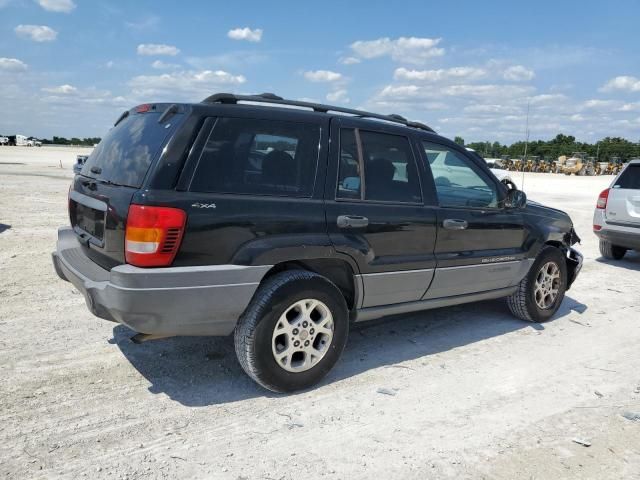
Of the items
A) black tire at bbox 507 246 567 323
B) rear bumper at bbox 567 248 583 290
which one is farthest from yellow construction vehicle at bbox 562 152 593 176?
black tire at bbox 507 246 567 323

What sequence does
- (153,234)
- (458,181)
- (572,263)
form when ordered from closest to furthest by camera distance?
(153,234), (458,181), (572,263)

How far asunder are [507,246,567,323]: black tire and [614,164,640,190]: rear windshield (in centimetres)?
367

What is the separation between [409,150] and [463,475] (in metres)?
2.46

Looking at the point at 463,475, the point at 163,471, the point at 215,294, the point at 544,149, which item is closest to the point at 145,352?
the point at 215,294

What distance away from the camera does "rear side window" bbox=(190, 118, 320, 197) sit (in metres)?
3.22

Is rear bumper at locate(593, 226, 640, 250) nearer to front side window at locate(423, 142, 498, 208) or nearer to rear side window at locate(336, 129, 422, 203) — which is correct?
front side window at locate(423, 142, 498, 208)

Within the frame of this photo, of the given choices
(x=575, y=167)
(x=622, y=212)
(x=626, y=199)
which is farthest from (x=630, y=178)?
(x=575, y=167)

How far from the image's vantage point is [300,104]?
3.85 metres

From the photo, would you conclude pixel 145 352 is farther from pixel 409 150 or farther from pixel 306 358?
pixel 409 150

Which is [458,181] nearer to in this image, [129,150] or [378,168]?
[378,168]

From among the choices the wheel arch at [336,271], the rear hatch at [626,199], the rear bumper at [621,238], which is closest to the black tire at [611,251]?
the rear bumper at [621,238]

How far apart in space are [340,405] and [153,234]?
1609 mm

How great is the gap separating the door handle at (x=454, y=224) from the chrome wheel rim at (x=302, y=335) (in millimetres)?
1310

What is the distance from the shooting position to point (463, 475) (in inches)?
107
